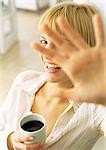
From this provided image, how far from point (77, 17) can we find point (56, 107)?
0.34m

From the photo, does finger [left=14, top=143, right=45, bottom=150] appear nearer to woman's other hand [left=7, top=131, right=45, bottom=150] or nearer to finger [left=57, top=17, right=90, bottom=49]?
woman's other hand [left=7, top=131, right=45, bottom=150]

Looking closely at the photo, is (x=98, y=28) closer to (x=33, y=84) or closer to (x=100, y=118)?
(x=100, y=118)

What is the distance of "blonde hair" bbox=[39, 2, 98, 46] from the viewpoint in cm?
110

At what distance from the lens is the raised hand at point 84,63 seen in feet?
2.29

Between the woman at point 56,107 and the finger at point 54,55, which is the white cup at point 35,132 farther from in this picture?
the finger at point 54,55

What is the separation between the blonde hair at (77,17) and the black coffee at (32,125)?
1.01 ft

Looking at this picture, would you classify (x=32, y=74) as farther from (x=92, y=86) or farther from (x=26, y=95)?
(x=92, y=86)

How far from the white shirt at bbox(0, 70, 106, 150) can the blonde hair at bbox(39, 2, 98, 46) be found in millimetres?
237

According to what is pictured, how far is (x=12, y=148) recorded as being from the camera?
4.03 ft

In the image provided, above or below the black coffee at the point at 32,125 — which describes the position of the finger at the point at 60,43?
above

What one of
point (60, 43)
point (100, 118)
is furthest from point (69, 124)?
point (60, 43)

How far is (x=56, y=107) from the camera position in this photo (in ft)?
4.07

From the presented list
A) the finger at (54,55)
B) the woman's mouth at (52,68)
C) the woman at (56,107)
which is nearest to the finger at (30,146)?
the woman at (56,107)

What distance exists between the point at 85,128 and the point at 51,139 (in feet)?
0.40
